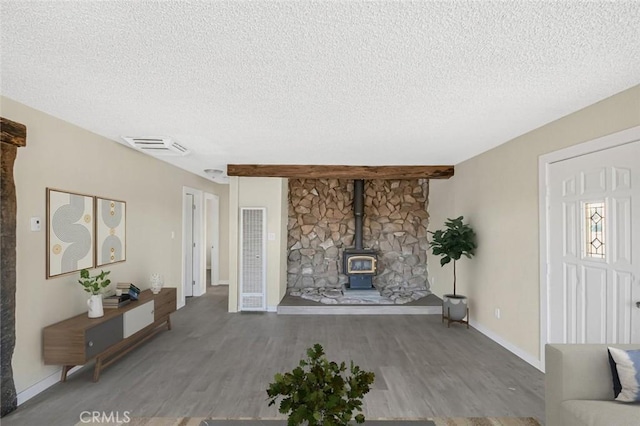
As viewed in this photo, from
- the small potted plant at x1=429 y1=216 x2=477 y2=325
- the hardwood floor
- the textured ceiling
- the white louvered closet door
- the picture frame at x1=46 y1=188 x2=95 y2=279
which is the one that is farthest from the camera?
the white louvered closet door

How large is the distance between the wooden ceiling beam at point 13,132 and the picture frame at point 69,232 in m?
0.50

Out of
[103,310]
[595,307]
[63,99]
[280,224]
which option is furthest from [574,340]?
[63,99]

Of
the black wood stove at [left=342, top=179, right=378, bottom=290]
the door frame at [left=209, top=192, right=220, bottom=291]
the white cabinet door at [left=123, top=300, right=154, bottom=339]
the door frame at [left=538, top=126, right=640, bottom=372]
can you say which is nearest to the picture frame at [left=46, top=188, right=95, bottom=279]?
the white cabinet door at [left=123, top=300, right=154, bottom=339]

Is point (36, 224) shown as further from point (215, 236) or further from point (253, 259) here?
point (215, 236)

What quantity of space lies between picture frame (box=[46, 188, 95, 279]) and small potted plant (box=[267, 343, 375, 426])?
256cm

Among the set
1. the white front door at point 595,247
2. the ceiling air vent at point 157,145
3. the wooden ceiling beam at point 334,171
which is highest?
the ceiling air vent at point 157,145

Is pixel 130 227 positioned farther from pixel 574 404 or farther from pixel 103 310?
pixel 574 404

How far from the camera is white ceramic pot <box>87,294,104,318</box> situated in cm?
292

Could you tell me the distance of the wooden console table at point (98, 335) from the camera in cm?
262

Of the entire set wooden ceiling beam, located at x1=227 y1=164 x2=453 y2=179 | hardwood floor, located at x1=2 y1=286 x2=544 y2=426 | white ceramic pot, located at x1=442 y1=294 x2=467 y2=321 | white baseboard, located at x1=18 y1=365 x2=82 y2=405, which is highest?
wooden ceiling beam, located at x1=227 y1=164 x2=453 y2=179

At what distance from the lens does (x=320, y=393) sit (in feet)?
4.34

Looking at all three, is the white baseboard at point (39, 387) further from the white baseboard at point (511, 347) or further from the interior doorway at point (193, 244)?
the white baseboard at point (511, 347)

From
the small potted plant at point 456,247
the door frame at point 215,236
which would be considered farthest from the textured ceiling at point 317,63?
the door frame at point 215,236

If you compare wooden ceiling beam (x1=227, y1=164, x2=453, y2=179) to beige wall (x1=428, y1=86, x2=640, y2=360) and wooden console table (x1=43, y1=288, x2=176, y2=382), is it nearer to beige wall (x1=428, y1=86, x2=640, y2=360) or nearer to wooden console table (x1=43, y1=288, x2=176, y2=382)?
beige wall (x1=428, y1=86, x2=640, y2=360)
